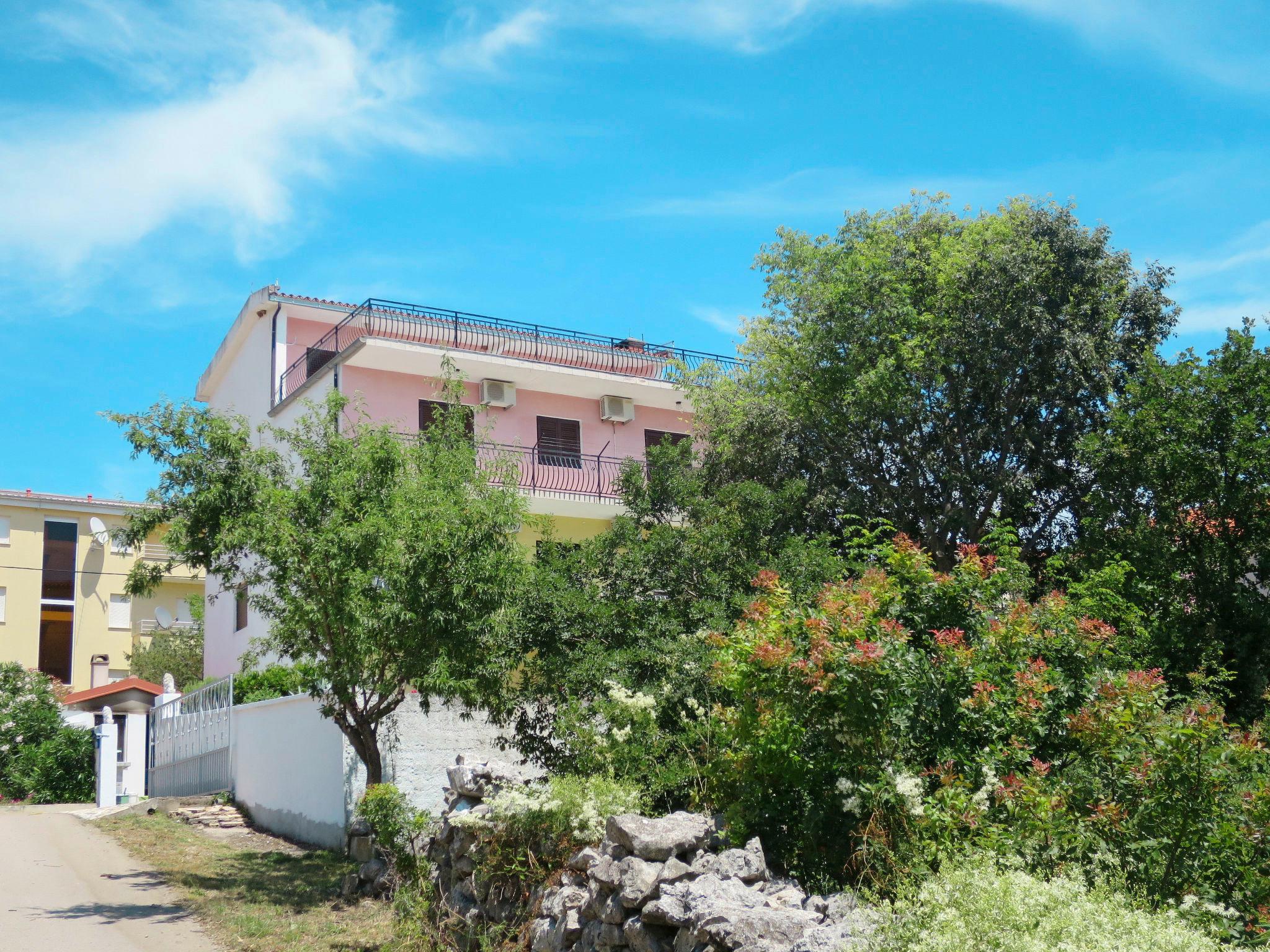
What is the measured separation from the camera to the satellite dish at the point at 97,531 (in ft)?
123

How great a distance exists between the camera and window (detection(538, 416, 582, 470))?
881 inches

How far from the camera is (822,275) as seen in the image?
59.0ft

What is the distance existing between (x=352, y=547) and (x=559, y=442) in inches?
472

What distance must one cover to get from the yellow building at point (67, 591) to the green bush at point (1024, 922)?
37.7 meters

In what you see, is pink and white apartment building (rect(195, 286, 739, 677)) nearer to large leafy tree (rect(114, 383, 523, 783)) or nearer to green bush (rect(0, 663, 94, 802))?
green bush (rect(0, 663, 94, 802))

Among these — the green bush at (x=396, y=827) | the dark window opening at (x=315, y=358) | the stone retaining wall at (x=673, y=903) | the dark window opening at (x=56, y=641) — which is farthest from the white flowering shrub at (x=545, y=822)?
the dark window opening at (x=56, y=641)

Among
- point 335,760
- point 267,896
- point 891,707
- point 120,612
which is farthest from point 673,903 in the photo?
point 120,612

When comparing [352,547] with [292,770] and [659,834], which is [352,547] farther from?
[292,770]

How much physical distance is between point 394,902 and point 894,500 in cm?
933

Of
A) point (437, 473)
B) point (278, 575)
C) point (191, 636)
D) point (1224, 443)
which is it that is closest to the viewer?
point (278, 575)

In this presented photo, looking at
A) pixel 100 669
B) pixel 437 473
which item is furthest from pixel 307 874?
pixel 100 669

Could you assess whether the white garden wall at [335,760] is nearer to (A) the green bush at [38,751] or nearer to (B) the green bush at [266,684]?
(B) the green bush at [266,684]

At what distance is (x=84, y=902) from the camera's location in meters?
11.7

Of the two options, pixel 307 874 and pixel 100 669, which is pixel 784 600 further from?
pixel 100 669
